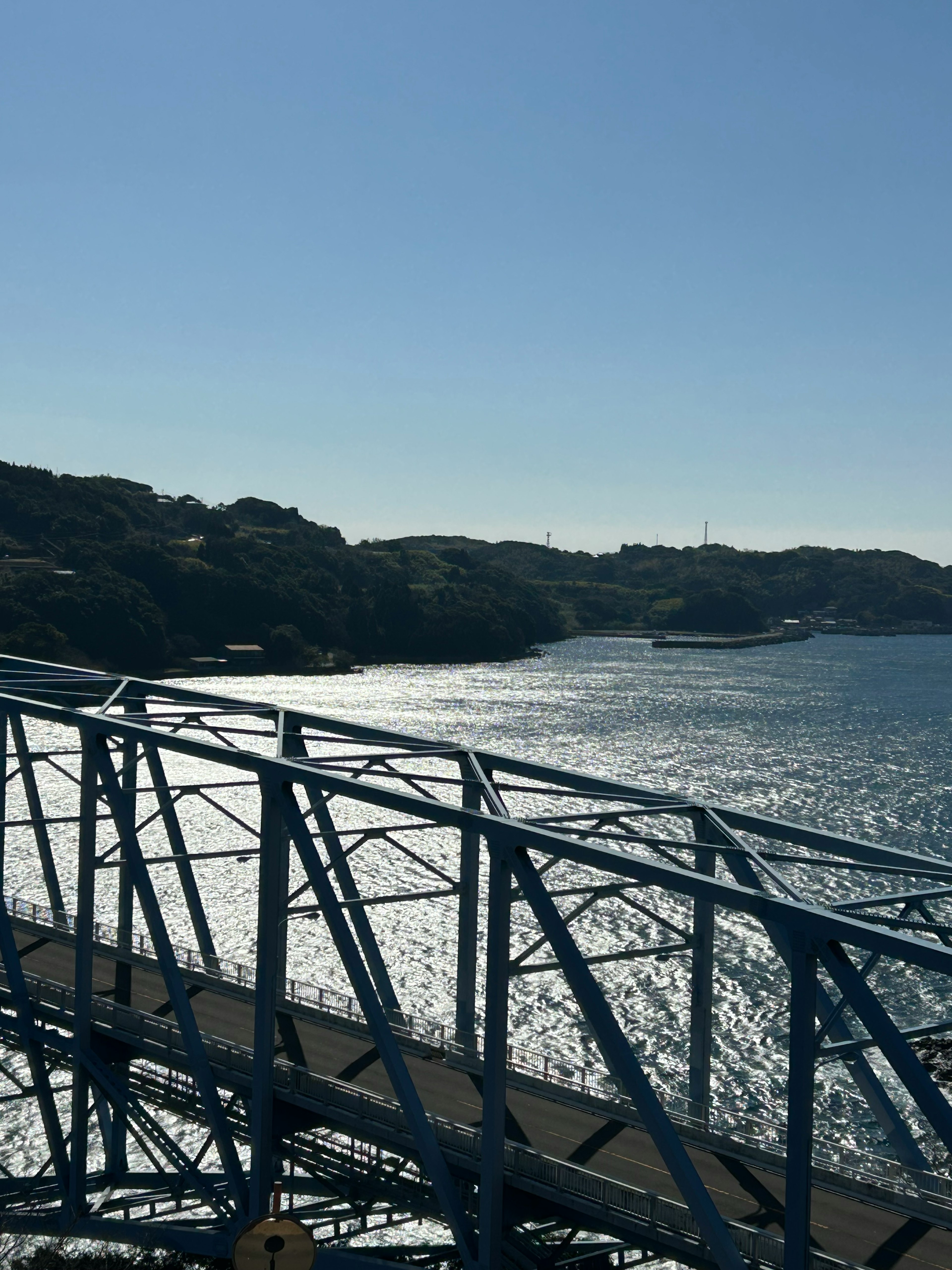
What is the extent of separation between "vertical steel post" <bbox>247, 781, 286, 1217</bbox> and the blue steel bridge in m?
0.07

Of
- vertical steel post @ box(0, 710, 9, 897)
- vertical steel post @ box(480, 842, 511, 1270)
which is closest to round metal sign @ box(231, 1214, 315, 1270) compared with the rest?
vertical steel post @ box(480, 842, 511, 1270)

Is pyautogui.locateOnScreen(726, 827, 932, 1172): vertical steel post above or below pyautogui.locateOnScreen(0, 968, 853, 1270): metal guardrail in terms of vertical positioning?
above

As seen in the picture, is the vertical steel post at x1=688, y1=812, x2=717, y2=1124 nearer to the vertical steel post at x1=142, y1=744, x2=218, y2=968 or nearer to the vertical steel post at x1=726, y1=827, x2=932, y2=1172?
the vertical steel post at x1=726, y1=827, x2=932, y2=1172

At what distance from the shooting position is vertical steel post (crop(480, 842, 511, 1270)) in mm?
21562

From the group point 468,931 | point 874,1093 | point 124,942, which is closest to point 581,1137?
point 874,1093

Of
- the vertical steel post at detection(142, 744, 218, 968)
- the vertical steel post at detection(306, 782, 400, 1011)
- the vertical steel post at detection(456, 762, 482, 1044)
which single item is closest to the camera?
the vertical steel post at detection(306, 782, 400, 1011)

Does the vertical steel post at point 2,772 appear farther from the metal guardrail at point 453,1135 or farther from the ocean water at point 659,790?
the ocean water at point 659,790

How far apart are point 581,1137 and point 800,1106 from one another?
714 centimetres

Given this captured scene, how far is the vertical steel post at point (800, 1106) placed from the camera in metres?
18.0

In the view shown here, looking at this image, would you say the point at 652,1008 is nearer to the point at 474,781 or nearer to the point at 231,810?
the point at 474,781

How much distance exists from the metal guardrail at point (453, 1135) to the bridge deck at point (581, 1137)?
834 mm

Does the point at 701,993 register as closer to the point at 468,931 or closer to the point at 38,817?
the point at 468,931

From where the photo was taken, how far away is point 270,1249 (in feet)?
49.9

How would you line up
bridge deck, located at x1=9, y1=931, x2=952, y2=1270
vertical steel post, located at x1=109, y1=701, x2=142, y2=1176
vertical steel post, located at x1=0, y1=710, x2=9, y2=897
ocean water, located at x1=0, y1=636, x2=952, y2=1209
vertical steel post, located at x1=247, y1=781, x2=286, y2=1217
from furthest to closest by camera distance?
ocean water, located at x1=0, y1=636, x2=952, y2=1209
vertical steel post, located at x1=0, y1=710, x2=9, y2=897
vertical steel post, located at x1=109, y1=701, x2=142, y2=1176
vertical steel post, located at x1=247, y1=781, x2=286, y2=1217
bridge deck, located at x1=9, y1=931, x2=952, y2=1270
